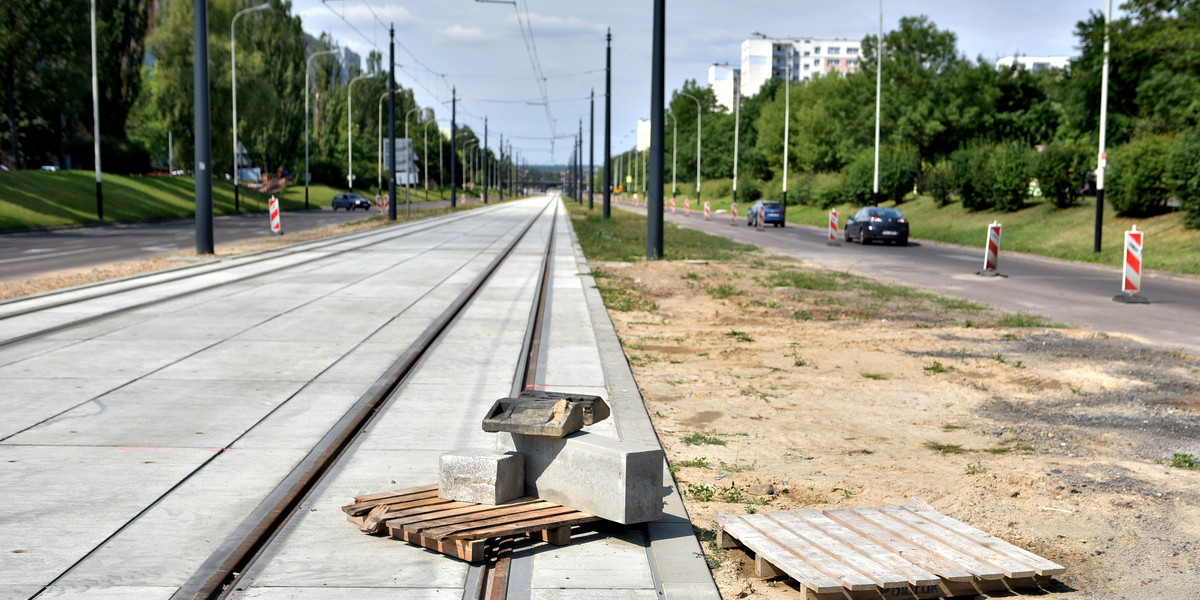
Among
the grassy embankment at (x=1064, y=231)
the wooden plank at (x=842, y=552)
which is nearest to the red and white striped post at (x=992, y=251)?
the grassy embankment at (x=1064, y=231)

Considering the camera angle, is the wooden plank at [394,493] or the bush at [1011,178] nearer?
the wooden plank at [394,493]

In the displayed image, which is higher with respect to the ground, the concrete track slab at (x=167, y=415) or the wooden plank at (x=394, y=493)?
the wooden plank at (x=394, y=493)

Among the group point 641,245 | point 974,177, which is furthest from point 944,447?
point 974,177

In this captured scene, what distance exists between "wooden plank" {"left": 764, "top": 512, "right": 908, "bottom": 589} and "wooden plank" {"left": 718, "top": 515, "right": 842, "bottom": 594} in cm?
18

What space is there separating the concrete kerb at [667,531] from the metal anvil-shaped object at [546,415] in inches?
21.9

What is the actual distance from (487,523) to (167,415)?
3875mm

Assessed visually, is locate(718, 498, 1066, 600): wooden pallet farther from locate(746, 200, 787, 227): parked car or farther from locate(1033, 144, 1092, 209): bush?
locate(746, 200, 787, 227): parked car

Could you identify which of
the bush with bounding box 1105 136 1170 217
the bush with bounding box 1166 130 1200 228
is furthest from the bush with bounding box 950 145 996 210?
the bush with bounding box 1166 130 1200 228

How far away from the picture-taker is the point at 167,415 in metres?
7.91

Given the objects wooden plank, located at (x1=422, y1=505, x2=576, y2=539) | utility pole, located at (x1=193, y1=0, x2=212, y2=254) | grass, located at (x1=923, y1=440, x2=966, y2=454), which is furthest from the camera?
utility pole, located at (x1=193, y1=0, x2=212, y2=254)

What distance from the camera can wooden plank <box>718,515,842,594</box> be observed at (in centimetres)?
443

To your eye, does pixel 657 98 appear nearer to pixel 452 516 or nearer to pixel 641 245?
pixel 641 245

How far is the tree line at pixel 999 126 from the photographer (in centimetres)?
3052

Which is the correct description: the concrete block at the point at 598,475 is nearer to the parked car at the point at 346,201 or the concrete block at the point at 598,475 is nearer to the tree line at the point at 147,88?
the tree line at the point at 147,88
